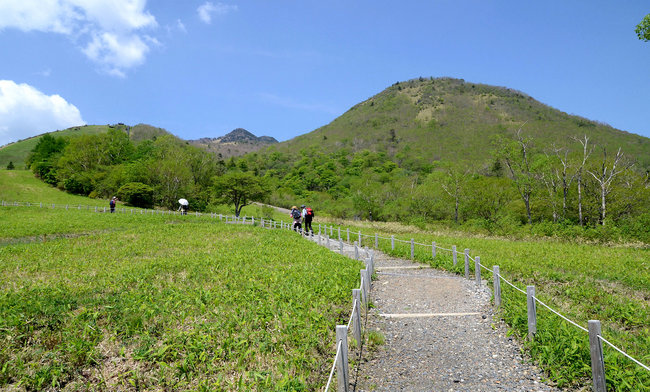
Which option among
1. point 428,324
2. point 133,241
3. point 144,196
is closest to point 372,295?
point 428,324

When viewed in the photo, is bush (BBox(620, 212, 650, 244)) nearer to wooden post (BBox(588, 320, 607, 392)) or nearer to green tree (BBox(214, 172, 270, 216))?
wooden post (BBox(588, 320, 607, 392))

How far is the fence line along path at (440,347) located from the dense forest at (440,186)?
2199 centimetres

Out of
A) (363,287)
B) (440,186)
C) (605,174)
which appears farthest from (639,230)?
(440,186)

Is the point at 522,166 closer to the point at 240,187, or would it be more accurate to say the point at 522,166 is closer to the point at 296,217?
the point at 296,217

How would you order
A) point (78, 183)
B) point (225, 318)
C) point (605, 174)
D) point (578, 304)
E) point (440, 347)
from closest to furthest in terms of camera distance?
point (440, 347)
point (225, 318)
point (578, 304)
point (605, 174)
point (78, 183)

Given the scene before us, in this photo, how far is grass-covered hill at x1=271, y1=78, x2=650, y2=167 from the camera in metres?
117

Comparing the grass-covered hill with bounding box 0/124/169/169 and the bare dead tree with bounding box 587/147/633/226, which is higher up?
the grass-covered hill with bounding box 0/124/169/169

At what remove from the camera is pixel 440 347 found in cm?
705

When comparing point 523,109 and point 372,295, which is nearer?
point 372,295

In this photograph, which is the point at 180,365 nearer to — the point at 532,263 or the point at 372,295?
the point at 372,295

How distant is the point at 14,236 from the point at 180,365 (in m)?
26.9

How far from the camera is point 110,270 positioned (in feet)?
42.0

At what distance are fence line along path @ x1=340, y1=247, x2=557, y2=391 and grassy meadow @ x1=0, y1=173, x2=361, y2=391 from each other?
1.03m

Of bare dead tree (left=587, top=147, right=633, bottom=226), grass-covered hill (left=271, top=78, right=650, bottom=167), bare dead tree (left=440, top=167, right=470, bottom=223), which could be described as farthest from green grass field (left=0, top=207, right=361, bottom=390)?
grass-covered hill (left=271, top=78, right=650, bottom=167)
